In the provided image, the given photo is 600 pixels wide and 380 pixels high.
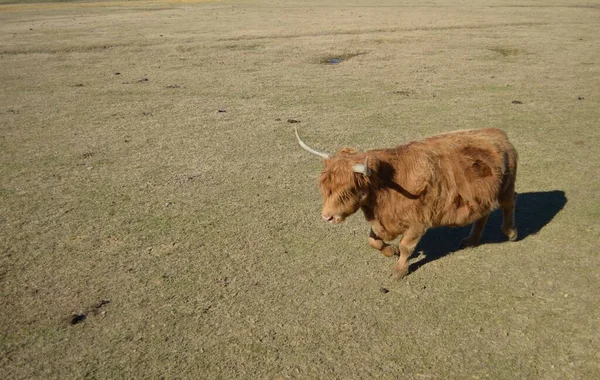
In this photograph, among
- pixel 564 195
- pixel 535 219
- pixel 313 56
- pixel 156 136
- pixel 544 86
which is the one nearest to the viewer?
pixel 535 219

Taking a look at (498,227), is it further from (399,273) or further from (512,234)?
(399,273)

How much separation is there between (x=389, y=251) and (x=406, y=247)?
0.30 m

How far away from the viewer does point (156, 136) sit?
9.05 m

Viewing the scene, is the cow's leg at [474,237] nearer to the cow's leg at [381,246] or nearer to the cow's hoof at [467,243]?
the cow's hoof at [467,243]

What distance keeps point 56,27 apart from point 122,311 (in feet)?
77.6

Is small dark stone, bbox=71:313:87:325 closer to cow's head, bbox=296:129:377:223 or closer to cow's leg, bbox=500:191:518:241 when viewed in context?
cow's head, bbox=296:129:377:223

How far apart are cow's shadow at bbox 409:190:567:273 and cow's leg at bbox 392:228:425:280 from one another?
7.7 inches

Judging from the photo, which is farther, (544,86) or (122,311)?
(544,86)

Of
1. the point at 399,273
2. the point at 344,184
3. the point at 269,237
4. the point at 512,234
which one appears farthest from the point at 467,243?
the point at 269,237

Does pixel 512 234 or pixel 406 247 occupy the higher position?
pixel 406 247

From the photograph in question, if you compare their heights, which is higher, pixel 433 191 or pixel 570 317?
pixel 433 191

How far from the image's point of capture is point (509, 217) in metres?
5.52

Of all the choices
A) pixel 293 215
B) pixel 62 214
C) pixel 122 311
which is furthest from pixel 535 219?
pixel 62 214

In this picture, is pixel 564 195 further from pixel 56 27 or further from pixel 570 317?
pixel 56 27
